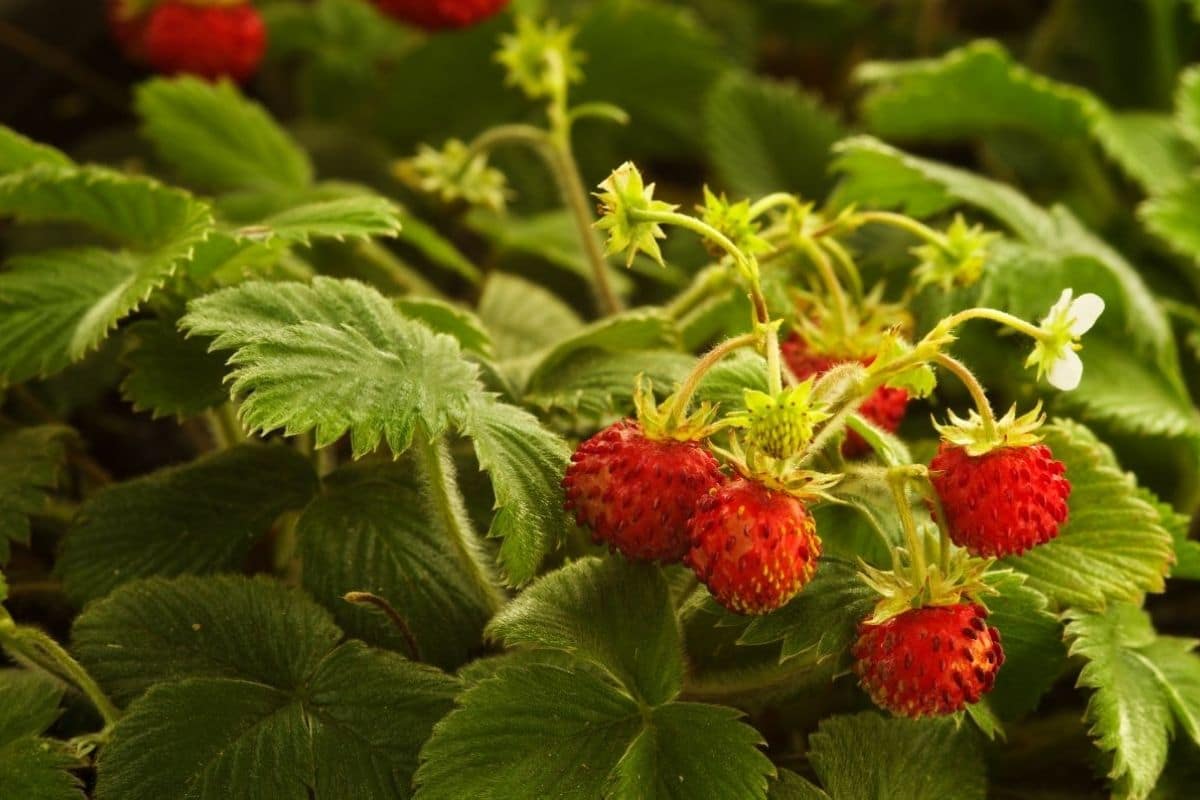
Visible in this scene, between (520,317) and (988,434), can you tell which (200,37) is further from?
(988,434)

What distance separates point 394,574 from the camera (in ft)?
2.84

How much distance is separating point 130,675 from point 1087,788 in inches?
28.3

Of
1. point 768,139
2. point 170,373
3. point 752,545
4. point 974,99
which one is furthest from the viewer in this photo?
point 768,139

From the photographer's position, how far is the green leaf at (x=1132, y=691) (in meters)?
0.81

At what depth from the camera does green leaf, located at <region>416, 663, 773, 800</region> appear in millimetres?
719

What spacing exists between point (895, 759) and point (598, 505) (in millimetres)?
277

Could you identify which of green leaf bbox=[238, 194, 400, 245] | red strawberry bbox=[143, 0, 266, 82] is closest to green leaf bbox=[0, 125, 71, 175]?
green leaf bbox=[238, 194, 400, 245]

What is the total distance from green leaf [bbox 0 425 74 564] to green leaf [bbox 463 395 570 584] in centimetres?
36

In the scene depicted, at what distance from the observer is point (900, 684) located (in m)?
0.70

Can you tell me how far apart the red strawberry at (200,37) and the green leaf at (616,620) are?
3.17 feet

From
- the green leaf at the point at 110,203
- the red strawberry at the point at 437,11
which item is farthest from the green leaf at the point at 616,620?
the red strawberry at the point at 437,11

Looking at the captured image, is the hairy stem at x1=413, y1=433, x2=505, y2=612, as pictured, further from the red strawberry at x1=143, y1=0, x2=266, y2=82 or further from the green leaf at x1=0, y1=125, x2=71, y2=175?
the red strawberry at x1=143, y1=0, x2=266, y2=82

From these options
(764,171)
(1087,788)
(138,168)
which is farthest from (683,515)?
(138,168)

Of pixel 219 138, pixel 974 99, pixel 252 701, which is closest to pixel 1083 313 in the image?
pixel 252 701
